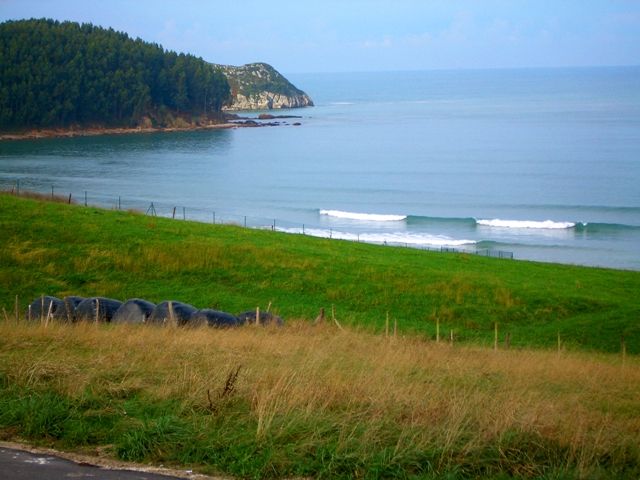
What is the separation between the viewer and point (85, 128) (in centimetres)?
14525

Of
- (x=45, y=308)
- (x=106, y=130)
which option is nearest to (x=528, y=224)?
(x=45, y=308)

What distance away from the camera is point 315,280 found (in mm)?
30625

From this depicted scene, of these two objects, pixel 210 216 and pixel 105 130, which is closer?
pixel 210 216

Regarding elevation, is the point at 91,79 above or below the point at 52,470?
above

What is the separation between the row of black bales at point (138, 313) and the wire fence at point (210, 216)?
3106 centimetres

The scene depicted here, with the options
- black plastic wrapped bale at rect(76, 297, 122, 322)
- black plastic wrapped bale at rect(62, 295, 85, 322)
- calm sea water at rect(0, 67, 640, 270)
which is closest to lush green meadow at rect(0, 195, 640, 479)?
black plastic wrapped bale at rect(76, 297, 122, 322)

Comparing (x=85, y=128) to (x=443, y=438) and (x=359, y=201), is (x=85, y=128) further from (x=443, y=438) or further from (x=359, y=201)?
(x=443, y=438)

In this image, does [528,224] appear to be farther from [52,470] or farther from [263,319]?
[52,470]

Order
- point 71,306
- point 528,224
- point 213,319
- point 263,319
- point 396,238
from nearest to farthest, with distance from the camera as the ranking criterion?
point 213,319 < point 71,306 < point 263,319 < point 396,238 < point 528,224

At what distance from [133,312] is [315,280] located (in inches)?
461

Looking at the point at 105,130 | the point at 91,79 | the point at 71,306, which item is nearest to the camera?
the point at 71,306

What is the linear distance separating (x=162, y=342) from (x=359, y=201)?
62.2 meters

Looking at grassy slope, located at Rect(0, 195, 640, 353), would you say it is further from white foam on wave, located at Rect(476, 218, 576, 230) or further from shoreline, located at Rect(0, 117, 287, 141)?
shoreline, located at Rect(0, 117, 287, 141)

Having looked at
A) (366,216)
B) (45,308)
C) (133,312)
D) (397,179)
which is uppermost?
(397,179)
